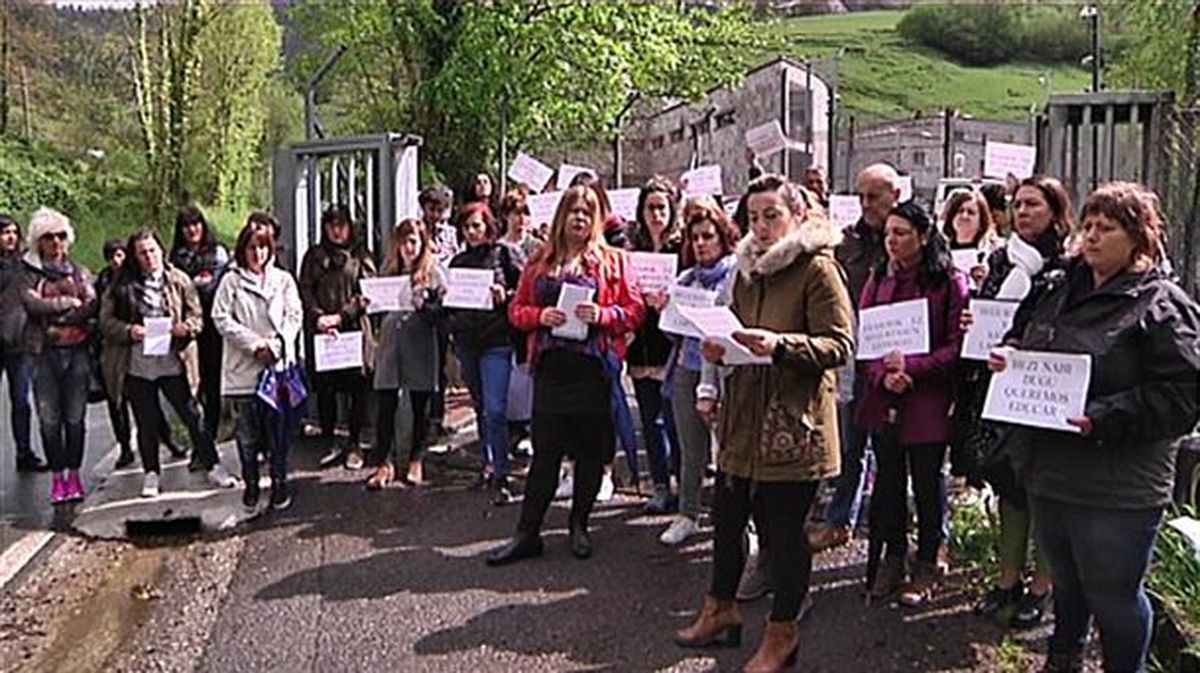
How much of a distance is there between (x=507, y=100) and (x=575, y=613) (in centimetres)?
848

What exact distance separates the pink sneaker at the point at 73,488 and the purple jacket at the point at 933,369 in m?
5.24

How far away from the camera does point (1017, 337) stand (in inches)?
174

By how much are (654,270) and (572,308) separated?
2.20 ft

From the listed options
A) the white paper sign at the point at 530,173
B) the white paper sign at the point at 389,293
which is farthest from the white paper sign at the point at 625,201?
the white paper sign at the point at 389,293

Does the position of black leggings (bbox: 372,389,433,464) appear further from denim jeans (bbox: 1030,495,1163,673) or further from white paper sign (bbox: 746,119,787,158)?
denim jeans (bbox: 1030,495,1163,673)

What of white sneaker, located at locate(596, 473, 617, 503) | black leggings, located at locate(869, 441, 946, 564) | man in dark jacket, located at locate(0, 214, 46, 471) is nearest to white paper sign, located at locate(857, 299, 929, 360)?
black leggings, located at locate(869, 441, 946, 564)

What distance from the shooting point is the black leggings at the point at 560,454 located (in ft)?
19.2

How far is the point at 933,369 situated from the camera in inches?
196

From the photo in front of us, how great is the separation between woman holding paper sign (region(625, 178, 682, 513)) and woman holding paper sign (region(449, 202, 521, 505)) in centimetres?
82

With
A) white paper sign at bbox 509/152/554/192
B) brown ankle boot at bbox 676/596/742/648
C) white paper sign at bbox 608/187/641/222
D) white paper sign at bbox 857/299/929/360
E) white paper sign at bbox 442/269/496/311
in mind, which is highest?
white paper sign at bbox 509/152/554/192

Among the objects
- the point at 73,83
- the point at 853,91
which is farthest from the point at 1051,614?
the point at 853,91

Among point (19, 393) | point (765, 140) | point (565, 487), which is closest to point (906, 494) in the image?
point (565, 487)

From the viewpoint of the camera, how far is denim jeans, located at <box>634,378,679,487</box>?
263 inches

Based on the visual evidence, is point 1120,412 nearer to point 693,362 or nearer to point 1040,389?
point 1040,389
